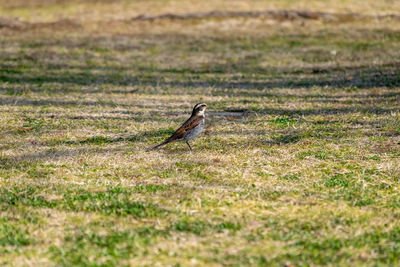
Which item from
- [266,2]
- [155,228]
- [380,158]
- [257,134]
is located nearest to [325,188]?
[380,158]

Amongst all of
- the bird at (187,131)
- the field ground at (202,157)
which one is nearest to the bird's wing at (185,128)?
the bird at (187,131)

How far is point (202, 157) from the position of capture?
9188 mm

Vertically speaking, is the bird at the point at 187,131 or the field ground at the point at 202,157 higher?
the bird at the point at 187,131

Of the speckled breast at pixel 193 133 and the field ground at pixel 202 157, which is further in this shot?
the speckled breast at pixel 193 133

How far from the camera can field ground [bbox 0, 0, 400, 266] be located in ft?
19.6

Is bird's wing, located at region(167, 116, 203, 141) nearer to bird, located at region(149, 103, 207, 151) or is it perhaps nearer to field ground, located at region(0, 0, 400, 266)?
bird, located at region(149, 103, 207, 151)

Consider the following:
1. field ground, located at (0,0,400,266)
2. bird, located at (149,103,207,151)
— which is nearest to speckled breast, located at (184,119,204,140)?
bird, located at (149,103,207,151)

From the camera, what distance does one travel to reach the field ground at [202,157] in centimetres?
597

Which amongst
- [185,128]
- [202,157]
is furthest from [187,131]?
[202,157]

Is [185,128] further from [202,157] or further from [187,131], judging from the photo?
[202,157]

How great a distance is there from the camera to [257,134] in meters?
10.7

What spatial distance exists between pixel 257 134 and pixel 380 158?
2414 mm

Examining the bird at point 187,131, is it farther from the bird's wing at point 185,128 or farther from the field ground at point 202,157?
the field ground at point 202,157

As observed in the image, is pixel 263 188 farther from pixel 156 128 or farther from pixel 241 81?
pixel 241 81
